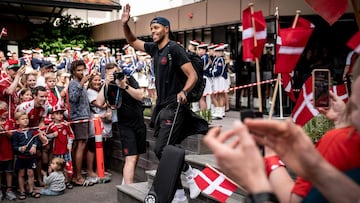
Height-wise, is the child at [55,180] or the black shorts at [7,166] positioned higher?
the black shorts at [7,166]

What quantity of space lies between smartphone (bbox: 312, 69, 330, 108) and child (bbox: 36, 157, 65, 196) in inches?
231

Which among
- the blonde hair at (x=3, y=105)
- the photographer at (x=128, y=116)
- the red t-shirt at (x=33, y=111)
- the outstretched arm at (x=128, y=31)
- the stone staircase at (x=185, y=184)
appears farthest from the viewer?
the red t-shirt at (x=33, y=111)

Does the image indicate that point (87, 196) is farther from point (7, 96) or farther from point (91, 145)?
point (7, 96)

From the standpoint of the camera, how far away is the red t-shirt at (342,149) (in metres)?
1.62

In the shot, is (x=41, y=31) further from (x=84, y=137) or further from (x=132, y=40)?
(x=132, y=40)

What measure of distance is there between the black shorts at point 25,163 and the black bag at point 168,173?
3.01 meters

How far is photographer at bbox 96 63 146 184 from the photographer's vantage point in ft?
20.7

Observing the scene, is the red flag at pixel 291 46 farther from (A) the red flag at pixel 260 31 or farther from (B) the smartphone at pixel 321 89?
(B) the smartphone at pixel 321 89

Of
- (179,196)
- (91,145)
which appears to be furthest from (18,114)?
(179,196)

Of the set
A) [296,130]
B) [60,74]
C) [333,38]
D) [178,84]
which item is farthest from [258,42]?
[333,38]

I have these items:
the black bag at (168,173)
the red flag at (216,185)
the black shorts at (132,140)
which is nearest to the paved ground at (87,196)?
the black shorts at (132,140)

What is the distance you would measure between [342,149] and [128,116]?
4956mm

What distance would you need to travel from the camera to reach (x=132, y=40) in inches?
229

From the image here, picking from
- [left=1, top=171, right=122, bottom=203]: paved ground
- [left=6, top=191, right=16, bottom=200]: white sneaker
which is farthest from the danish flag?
[left=6, top=191, right=16, bottom=200]: white sneaker
